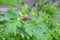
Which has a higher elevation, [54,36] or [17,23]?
[17,23]

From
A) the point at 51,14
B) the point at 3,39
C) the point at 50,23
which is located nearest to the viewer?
the point at 3,39

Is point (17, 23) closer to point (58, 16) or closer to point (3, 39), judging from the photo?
point (3, 39)

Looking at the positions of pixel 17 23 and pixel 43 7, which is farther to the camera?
pixel 43 7

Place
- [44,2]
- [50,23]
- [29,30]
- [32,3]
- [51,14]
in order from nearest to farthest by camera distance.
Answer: [29,30] < [50,23] < [51,14] < [44,2] < [32,3]

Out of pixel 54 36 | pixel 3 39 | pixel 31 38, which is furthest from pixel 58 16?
pixel 3 39

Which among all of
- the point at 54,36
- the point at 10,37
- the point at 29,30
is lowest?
the point at 54,36

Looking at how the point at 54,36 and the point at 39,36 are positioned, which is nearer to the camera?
the point at 39,36

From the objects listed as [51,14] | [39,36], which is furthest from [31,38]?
[51,14]

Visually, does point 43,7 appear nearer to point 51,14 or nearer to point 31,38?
point 51,14

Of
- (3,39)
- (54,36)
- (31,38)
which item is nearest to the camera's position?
(3,39)
